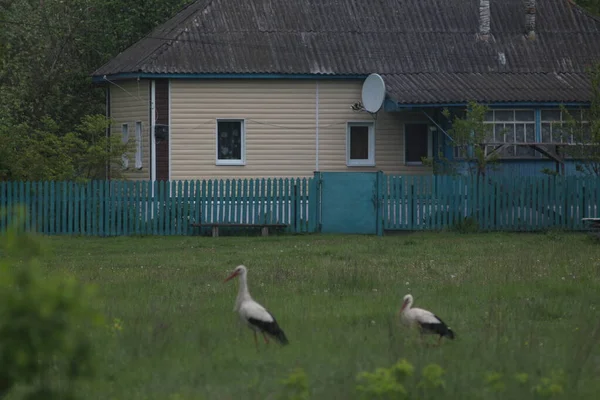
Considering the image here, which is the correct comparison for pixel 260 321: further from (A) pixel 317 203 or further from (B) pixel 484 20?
(B) pixel 484 20

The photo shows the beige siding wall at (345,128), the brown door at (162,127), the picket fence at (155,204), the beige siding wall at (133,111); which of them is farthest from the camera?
the beige siding wall at (345,128)

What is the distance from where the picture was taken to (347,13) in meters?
32.5

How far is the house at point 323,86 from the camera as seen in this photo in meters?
29.9

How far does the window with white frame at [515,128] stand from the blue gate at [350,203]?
4667 millimetres

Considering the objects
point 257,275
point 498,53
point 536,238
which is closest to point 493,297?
point 257,275

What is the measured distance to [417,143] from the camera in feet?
105

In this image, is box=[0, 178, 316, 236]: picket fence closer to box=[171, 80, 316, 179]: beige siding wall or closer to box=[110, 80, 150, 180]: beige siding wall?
box=[171, 80, 316, 179]: beige siding wall

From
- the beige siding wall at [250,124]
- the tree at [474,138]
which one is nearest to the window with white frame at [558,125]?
the tree at [474,138]

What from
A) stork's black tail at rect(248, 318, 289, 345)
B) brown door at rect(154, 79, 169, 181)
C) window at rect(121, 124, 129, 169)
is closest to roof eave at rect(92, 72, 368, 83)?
brown door at rect(154, 79, 169, 181)

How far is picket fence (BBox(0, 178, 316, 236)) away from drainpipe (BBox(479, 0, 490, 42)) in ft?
29.3

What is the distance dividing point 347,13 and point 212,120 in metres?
5.30

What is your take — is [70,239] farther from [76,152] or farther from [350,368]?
[350,368]

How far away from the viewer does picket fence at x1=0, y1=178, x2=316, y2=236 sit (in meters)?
25.6

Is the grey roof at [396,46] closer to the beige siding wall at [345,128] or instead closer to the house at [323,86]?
the house at [323,86]
